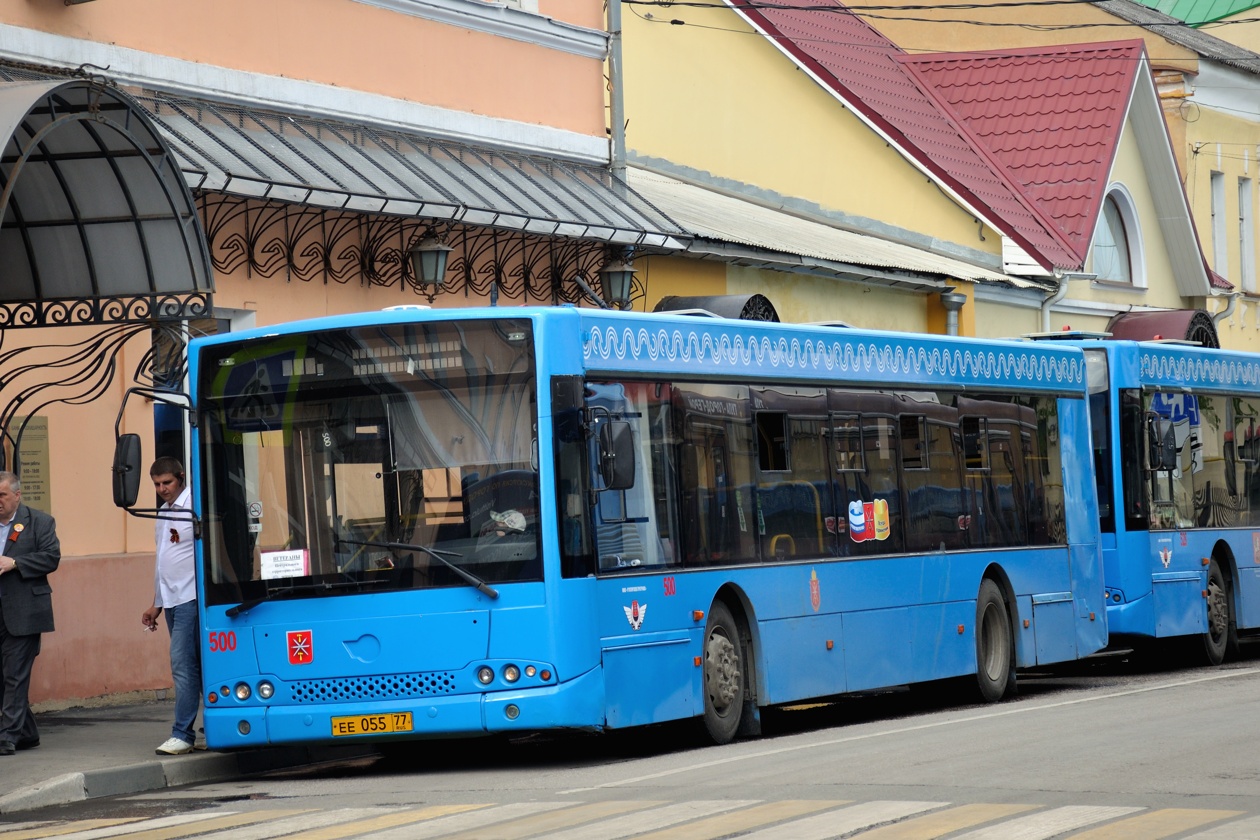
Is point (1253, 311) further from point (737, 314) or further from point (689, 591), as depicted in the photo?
point (689, 591)

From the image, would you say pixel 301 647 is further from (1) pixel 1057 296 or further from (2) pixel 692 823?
(1) pixel 1057 296

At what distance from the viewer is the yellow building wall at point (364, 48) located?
16.7 m

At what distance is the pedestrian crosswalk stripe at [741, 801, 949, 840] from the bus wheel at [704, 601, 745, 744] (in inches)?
140

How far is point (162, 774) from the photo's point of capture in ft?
40.4

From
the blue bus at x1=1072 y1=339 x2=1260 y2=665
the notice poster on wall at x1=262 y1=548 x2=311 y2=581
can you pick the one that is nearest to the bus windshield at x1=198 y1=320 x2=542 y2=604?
the notice poster on wall at x1=262 y1=548 x2=311 y2=581

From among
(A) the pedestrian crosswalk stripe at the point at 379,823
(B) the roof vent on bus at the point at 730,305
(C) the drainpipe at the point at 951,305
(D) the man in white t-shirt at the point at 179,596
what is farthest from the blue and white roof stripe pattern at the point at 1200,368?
(A) the pedestrian crosswalk stripe at the point at 379,823

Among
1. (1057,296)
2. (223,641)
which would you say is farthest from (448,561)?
(1057,296)

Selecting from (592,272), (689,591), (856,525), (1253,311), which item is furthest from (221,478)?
(1253,311)

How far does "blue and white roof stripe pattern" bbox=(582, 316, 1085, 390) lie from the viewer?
42.0ft

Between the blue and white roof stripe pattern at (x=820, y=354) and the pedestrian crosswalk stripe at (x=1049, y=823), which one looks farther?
the blue and white roof stripe pattern at (x=820, y=354)

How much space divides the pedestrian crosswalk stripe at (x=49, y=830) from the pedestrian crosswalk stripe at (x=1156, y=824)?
15.9 feet

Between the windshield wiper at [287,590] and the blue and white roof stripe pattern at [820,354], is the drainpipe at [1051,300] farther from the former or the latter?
the windshield wiper at [287,590]

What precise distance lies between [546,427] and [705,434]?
1.75 m

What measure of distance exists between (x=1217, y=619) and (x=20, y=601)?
1243cm
